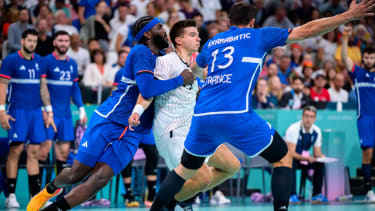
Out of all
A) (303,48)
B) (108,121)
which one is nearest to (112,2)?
(303,48)

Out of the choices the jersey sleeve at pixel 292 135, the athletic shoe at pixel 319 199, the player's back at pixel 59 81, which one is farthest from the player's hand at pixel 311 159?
the player's back at pixel 59 81

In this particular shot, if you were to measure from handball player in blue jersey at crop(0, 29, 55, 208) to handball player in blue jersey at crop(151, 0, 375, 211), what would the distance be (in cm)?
446

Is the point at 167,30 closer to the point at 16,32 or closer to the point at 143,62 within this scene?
the point at 16,32

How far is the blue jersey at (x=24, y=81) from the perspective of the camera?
941 centimetres

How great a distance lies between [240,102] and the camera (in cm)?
548

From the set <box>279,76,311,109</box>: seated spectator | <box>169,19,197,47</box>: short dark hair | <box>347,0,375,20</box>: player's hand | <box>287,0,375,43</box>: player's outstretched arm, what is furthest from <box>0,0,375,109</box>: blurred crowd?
<box>347,0,375,20</box>: player's hand

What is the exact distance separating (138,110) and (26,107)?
411 cm

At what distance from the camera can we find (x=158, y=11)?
15141 millimetres

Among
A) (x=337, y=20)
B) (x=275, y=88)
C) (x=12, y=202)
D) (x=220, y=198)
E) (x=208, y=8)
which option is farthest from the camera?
(x=208, y=8)

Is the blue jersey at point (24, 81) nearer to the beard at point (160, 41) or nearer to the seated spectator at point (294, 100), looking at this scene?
the beard at point (160, 41)

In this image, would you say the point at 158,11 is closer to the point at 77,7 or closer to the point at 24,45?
the point at 77,7

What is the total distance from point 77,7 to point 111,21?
1338 millimetres

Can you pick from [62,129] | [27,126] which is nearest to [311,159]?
[62,129]

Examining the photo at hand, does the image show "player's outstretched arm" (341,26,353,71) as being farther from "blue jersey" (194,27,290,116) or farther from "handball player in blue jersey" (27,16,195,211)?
"blue jersey" (194,27,290,116)
